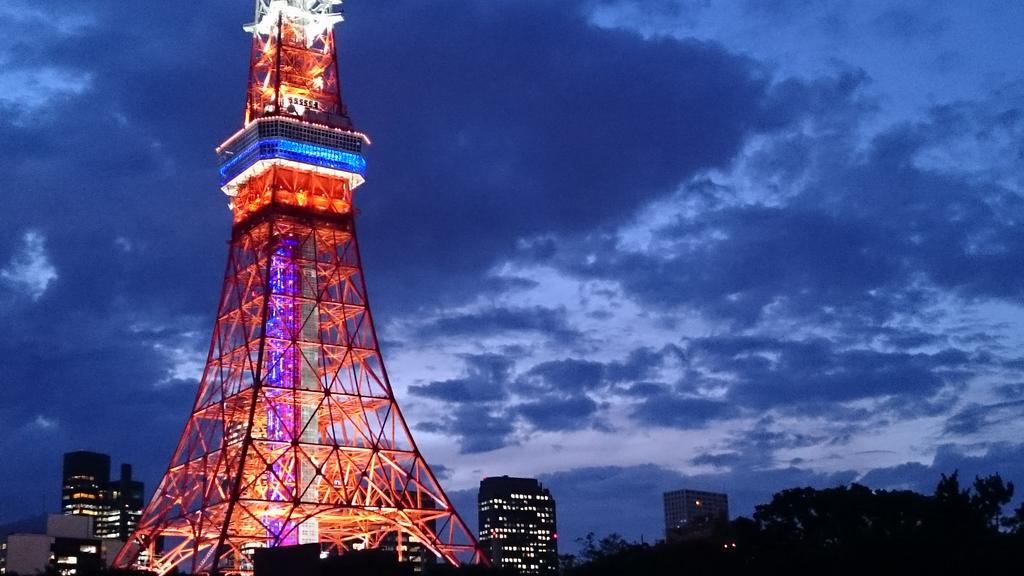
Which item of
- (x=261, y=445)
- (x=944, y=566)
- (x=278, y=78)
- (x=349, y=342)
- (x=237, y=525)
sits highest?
(x=278, y=78)

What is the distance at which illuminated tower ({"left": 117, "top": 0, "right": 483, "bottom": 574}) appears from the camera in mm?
82062

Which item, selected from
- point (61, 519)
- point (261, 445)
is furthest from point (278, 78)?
point (61, 519)

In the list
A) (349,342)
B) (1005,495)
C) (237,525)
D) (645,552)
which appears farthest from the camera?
(1005,495)

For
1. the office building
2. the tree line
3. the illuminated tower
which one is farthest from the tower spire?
the office building

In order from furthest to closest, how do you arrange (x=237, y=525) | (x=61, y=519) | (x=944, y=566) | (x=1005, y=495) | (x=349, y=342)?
(x=61, y=519) → (x=1005, y=495) → (x=349, y=342) → (x=237, y=525) → (x=944, y=566)

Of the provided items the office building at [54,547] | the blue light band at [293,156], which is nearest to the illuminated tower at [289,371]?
the blue light band at [293,156]

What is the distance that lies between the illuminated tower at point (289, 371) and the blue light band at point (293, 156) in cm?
10

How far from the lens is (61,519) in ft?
460

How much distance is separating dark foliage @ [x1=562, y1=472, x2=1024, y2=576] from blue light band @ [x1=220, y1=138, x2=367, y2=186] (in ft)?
111

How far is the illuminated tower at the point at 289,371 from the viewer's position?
8206 cm

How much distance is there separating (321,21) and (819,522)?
54.8m

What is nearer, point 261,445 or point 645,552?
point 645,552

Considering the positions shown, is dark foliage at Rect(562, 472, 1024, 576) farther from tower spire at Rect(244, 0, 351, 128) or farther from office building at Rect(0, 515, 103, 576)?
office building at Rect(0, 515, 103, 576)

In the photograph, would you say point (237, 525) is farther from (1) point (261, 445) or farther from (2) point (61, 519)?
(2) point (61, 519)
